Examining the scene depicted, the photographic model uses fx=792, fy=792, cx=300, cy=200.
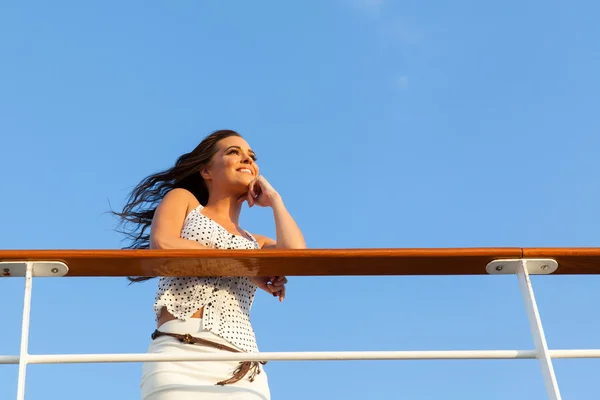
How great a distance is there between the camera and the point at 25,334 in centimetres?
173

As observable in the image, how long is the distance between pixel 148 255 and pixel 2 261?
330 mm

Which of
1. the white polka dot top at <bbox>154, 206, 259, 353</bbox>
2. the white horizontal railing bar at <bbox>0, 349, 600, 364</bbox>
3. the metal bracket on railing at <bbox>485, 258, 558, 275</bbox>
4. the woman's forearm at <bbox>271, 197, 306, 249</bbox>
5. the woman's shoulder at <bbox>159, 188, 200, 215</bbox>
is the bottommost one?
the white horizontal railing bar at <bbox>0, 349, 600, 364</bbox>

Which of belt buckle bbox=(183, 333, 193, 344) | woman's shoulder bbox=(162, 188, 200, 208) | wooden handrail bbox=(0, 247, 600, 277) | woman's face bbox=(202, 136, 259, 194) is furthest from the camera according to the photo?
woman's face bbox=(202, 136, 259, 194)

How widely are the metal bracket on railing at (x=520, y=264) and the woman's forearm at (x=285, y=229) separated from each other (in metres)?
1.03

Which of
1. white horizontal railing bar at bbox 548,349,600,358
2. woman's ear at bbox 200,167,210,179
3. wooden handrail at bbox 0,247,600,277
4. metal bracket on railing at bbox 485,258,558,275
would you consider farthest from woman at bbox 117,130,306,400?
white horizontal railing bar at bbox 548,349,600,358

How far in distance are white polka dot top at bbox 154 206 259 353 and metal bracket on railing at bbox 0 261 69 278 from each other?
84 centimetres

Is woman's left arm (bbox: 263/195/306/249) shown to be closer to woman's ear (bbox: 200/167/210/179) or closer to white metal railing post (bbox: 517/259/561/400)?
woman's ear (bbox: 200/167/210/179)

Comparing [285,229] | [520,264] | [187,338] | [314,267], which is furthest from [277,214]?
[520,264]

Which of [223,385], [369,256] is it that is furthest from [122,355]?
A: [223,385]

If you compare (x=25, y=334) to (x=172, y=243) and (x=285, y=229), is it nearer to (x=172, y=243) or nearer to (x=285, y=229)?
(x=172, y=243)

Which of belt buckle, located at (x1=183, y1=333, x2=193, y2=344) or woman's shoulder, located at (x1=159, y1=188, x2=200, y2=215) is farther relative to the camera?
woman's shoulder, located at (x1=159, y1=188, x2=200, y2=215)

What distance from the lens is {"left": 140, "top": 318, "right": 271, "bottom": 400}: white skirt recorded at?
2.43 meters

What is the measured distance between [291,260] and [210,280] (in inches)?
36.7

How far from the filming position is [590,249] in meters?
1.91
